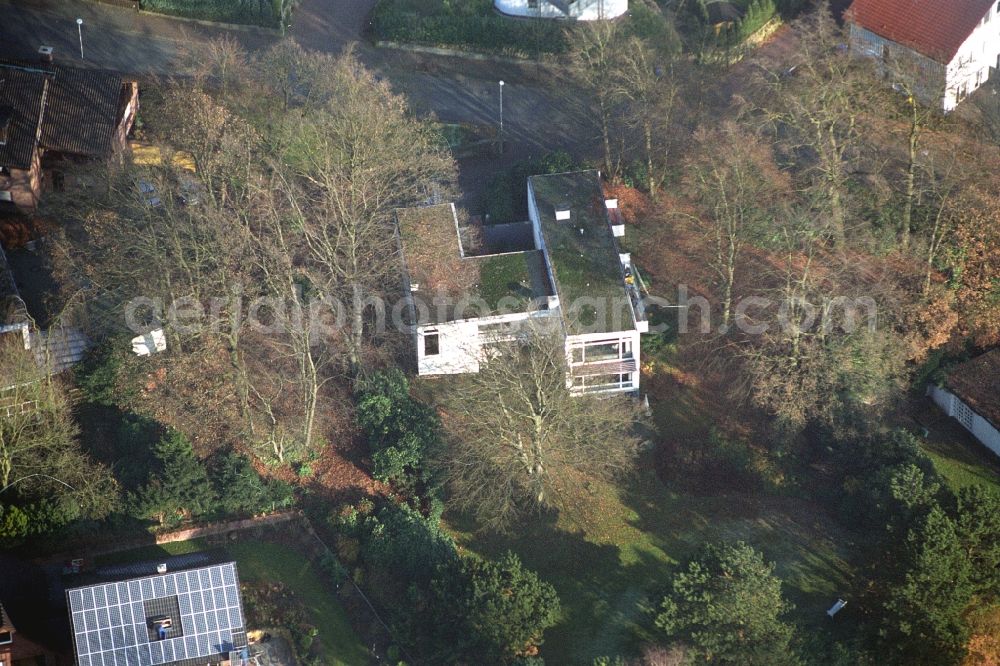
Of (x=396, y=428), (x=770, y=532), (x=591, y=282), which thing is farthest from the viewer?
(x=591, y=282)

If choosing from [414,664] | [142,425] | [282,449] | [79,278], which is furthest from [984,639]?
[79,278]

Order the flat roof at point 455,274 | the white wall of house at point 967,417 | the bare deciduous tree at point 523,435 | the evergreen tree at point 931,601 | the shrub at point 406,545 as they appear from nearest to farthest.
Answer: the evergreen tree at point 931,601
the shrub at point 406,545
the bare deciduous tree at point 523,435
the flat roof at point 455,274
the white wall of house at point 967,417

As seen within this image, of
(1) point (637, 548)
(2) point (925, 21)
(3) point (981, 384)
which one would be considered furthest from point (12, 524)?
(2) point (925, 21)

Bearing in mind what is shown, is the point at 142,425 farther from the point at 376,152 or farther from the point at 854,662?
the point at 854,662

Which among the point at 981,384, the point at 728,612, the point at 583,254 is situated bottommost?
the point at 728,612

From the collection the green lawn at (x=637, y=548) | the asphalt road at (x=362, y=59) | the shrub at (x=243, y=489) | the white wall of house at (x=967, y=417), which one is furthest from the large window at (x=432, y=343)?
the white wall of house at (x=967, y=417)

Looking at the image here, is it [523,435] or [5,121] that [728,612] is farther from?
[5,121]

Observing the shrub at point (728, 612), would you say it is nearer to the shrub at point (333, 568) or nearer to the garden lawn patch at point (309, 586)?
the garden lawn patch at point (309, 586)

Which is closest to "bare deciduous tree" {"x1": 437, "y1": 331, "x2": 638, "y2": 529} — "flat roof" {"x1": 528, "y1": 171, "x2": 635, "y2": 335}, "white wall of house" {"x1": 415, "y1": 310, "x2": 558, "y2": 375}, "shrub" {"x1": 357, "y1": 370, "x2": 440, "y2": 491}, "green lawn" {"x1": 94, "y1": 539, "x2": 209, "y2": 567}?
"shrub" {"x1": 357, "y1": 370, "x2": 440, "y2": 491}

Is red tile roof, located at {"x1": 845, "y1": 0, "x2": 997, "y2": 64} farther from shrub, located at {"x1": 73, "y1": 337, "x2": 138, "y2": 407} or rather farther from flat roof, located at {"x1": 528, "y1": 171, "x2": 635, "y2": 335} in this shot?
shrub, located at {"x1": 73, "y1": 337, "x2": 138, "y2": 407}
